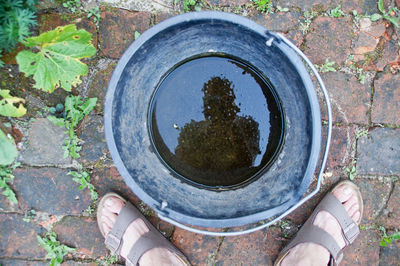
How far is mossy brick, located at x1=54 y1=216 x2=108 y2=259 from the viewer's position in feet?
5.34

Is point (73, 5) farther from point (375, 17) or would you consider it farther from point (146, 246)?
point (375, 17)

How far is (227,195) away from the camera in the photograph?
155 centimetres

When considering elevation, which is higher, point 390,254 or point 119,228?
point 119,228

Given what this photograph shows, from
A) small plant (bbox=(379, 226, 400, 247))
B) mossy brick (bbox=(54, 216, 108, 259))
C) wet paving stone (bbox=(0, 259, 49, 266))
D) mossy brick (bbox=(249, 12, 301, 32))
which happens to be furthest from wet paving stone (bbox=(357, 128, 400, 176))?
wet paving stone (bbox=(0, 259, 49, 266))

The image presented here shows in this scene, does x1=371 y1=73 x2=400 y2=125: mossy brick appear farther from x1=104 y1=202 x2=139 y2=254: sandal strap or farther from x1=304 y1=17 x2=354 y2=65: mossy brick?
x1=104 y1=202 x2=139 y2=254: sandal strap

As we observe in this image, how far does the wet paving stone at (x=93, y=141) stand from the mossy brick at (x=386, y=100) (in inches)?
56.0

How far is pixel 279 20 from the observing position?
1.57 metres

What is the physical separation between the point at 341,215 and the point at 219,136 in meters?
0.77

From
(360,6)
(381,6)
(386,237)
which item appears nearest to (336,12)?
(360,6)

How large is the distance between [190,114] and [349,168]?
35.1 inches

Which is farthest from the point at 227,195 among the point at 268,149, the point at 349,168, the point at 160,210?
the point at 349,168

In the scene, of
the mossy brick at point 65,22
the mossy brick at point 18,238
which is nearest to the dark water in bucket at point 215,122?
the mossy brick at point 65,22

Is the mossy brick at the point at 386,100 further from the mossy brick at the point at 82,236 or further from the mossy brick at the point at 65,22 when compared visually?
the mossy brick at the point at 82,236

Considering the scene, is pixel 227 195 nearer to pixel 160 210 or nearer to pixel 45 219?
pixel 160 210
